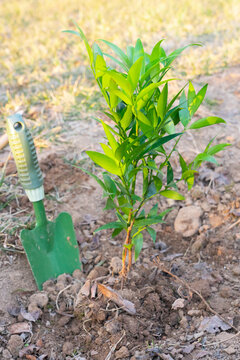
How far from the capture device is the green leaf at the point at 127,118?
1.63 m

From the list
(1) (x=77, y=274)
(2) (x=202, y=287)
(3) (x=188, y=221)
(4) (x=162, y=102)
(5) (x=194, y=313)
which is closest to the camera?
(4) (x=162, y=102)

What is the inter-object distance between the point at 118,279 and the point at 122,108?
85 cm

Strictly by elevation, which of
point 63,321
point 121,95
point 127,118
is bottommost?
point 63,321

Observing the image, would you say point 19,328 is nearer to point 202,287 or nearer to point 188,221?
point 202,287

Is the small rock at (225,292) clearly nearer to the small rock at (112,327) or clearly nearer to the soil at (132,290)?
the soil at (132,290)

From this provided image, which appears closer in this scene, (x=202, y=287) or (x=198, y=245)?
(x=202, y=287)

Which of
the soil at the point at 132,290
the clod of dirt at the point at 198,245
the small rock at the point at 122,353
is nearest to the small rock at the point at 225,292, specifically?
the soil at the point at 132,290

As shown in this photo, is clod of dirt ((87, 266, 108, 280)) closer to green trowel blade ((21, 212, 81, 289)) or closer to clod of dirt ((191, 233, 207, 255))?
green trowel blade ((21, 212, 81, 289))

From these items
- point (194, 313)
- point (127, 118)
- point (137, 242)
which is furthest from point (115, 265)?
point (127, 118)

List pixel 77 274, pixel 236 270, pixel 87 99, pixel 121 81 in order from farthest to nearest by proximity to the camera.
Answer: pixel 87 99 < pixel 77 274 < pixel 236 270 < pixel 121 81

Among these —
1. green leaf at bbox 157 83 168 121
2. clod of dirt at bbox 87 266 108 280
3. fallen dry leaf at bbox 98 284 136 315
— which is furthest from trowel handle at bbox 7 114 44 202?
green leaf at bbox 157 83 168 121

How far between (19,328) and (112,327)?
0.45 meters

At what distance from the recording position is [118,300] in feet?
6.40

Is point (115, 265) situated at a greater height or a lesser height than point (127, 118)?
lesser
